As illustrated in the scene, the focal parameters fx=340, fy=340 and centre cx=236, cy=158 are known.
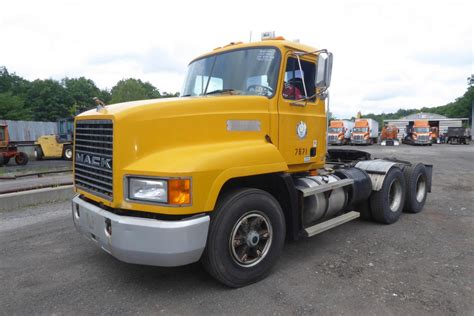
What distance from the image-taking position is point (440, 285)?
143 inches

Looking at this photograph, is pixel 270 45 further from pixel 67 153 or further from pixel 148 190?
pixel 67 153

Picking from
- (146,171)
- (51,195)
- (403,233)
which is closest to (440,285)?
(403,233)

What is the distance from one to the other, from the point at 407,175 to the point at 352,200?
2018 millimetres

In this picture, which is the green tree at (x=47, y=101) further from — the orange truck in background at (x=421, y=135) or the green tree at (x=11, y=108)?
the orange truck in background at (x=421, y=135)

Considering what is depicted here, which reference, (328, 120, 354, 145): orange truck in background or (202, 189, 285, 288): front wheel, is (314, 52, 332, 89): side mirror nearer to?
(202, 189, 285, 288): front wheel

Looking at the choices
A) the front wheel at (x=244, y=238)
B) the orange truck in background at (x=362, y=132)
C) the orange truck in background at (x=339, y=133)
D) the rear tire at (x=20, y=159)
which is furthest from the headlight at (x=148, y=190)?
the orange truck in background at (x=362, y=132)

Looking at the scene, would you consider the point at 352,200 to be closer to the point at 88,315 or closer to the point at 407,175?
the point at 407,175

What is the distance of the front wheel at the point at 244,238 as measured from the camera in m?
3.34

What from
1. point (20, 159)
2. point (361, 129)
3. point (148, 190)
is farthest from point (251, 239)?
point (361, 129)

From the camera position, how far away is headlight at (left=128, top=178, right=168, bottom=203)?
3.03m

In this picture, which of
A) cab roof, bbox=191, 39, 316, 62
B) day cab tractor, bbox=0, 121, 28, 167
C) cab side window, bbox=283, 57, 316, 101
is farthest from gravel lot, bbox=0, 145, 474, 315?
day cab tractor, bbox=0, 121, 28, 167

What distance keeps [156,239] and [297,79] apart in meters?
2.74

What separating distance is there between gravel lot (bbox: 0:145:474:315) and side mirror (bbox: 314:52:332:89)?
2246mm

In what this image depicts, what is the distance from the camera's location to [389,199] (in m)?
6.18
